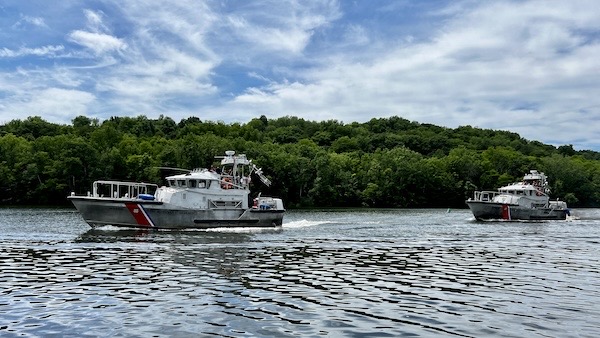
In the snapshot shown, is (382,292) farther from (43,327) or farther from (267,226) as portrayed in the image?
(267,226)

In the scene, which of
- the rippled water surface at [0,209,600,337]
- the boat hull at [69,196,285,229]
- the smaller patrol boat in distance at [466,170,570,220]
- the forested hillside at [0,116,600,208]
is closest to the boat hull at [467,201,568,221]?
the smaller patrol boat in distance at [466,170,570,220]

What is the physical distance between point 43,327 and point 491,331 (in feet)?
35.7

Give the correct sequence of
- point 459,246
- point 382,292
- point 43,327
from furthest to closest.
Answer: point 459,246 < point 382,292 < point 43,327

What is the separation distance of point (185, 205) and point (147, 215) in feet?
10.3

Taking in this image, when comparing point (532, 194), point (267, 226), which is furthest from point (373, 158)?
point (267, 226)

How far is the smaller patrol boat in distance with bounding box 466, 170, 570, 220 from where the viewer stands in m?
69.4

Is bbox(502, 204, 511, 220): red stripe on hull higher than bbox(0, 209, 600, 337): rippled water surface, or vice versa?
bbox(502, 204, 511, 220): red stripe on hull

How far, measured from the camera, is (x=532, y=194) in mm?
73938

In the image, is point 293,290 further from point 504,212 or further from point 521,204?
point 521,204

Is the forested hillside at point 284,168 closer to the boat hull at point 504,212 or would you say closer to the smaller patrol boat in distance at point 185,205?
the boat hull at point 504,212

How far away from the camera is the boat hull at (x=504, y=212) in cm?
6906

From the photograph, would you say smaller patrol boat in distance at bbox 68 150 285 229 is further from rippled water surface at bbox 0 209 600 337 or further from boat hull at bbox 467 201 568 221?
boat hull at bbox 467 201 568 221

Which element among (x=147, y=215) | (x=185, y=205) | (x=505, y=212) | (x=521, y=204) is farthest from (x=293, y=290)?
(x=521, y=204)

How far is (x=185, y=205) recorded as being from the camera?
4641 centimetres
